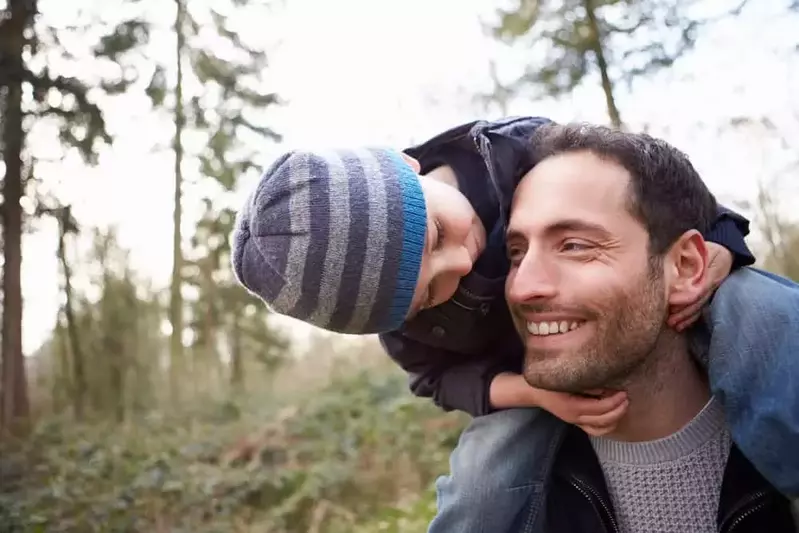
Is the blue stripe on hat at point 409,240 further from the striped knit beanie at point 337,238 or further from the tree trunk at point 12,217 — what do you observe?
the tree trunk at point 12,217

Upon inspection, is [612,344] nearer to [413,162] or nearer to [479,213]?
[479,213]

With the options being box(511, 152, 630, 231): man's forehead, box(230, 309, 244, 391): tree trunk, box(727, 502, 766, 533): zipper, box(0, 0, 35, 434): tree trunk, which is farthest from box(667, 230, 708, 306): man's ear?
box(230, 309, 244, 391): tree trunk

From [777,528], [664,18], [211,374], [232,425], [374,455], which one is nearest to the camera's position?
[777,528]

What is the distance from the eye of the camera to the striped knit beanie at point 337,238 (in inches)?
44.4

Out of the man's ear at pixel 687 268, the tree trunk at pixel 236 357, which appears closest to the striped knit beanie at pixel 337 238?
the man's ear at pixel 687 268

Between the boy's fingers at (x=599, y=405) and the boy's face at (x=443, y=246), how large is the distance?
1.01ft

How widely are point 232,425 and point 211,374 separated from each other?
1508 millimetres

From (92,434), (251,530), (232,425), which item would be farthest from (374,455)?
(92,434)

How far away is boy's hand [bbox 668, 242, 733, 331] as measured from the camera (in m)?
1.21

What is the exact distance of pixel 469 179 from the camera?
139 cm

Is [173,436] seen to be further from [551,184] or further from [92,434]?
[551,184]

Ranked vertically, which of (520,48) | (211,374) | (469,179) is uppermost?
(520,48)

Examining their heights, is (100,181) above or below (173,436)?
above

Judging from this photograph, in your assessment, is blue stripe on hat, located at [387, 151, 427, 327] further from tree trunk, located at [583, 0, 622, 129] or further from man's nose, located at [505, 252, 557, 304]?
tree trunk, located at [583, 0, 622, 129]
